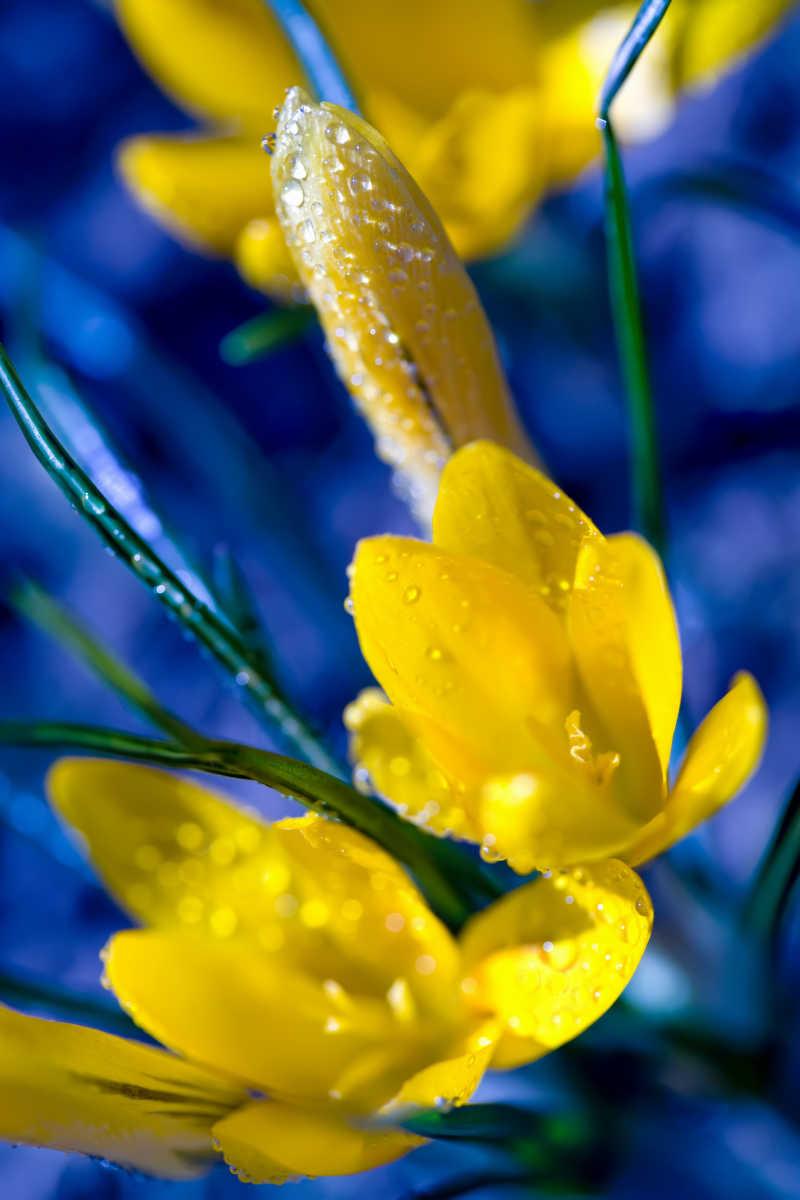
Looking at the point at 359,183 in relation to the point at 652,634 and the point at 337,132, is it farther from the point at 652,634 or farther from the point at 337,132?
the point at 652,634

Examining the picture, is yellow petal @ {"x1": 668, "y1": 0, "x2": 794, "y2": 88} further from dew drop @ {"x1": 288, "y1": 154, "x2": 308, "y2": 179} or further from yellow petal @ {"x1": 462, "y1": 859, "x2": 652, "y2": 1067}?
yellow petal @ {"x1": 462, "y1": 859, "x2": 652, "y2": 1067}

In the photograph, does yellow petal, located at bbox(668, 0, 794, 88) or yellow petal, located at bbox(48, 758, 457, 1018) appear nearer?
yellow petal, located at bbox(48, 758, 457, 1018)

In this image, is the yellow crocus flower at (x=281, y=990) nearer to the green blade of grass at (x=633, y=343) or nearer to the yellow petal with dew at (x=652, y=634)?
the yellow petal with dew at (x=652, y=634)


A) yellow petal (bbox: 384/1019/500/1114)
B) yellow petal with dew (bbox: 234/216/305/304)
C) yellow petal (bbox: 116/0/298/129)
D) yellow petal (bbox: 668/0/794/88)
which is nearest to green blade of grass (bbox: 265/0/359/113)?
yellow petal with dew (bbox: 234/216/305/304)

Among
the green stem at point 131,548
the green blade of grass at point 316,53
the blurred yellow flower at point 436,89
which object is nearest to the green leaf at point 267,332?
the blurred yellow flower at point 436,89

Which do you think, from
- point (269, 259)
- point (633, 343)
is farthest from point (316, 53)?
point (633, 343)
